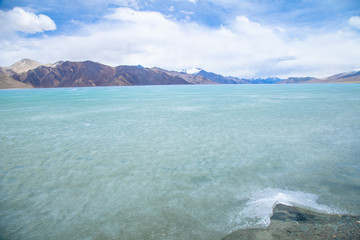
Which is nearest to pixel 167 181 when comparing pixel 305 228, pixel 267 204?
pixel 267 204

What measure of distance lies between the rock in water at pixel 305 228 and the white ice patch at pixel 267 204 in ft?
0.72

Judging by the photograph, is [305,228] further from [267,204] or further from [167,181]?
[167,181]

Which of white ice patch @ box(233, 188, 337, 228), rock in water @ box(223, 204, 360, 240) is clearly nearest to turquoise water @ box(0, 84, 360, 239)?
white ice patch @ box(233, 188, 337, 228)

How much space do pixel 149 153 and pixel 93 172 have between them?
2872 mm

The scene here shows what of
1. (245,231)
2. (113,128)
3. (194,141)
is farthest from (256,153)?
(113,128)

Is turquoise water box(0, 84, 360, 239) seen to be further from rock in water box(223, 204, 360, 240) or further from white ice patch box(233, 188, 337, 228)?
rock in water box(223, 204, 360, 240)

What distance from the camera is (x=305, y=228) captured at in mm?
4594

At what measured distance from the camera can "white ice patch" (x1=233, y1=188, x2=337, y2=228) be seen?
5.02 m

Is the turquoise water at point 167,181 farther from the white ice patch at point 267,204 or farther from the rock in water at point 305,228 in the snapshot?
the rock in water at point 305,228

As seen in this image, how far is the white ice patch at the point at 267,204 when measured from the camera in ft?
16.5

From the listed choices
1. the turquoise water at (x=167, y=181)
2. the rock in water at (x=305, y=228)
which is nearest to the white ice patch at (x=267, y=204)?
the turquoise water at (x=167, y=181)

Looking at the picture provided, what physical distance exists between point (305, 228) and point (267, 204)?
1196 millimetres

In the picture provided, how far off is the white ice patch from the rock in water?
220 mm

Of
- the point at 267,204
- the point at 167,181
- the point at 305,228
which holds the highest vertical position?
the point at 305,228
